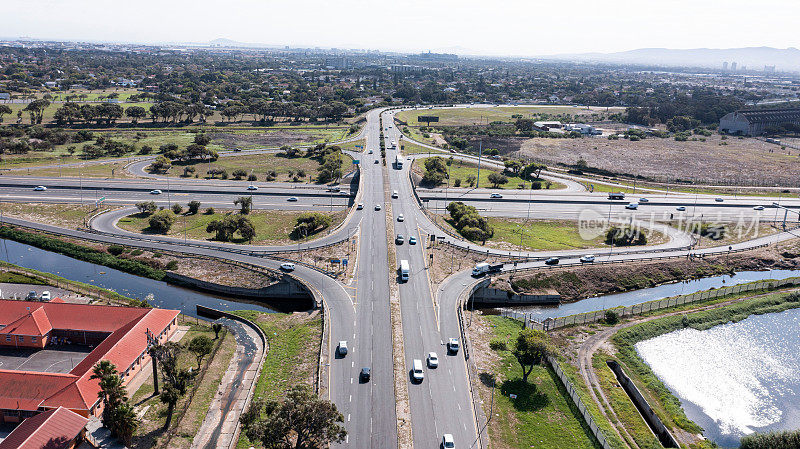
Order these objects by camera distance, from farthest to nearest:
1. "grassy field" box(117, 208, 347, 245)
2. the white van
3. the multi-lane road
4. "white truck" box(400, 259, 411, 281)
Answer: "grassy field" box(117, 208, 347, 245) → "white truck" box(400, 259, 411, 281) → the white van → the multi-lane road

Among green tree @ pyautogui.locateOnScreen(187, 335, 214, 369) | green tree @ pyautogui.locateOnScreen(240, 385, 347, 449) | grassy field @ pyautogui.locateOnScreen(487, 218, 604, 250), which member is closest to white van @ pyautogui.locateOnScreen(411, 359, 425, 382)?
green tree @ pyautogui.locateOnScreen(240, 385, 347, 449)

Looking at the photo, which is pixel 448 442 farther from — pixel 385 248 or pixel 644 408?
pixel 385 248

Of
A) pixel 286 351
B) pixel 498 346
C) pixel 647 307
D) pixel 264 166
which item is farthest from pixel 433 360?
pixel 264 166

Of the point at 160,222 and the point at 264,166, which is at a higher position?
the point at 264,166

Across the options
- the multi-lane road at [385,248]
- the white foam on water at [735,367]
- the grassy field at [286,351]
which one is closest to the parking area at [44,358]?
the grassy field at [286,351]

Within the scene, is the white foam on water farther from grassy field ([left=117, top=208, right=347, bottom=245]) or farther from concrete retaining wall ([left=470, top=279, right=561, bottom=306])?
grassy field ([left=117, top=208, right=347, bottom=245])

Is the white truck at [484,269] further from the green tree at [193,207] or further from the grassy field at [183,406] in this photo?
the green tree at [193,207]
